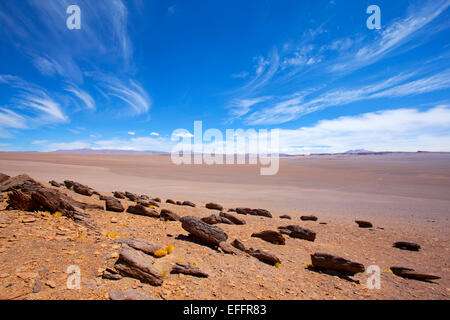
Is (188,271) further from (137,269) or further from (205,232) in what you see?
(205,232)

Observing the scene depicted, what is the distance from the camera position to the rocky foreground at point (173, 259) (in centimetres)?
427

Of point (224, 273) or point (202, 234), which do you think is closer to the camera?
point (224, 273)

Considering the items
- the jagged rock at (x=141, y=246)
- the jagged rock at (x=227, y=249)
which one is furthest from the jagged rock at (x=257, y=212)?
the jagged rock at (x=141, y=246)

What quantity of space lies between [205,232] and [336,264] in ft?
15.2

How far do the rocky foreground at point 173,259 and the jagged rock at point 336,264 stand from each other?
0.03 metres

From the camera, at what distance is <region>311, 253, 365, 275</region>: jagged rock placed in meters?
6.53

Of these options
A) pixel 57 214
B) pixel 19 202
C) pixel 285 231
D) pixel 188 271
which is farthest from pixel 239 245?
pixel 19 202

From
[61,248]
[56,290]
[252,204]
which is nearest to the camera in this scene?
[56,290]

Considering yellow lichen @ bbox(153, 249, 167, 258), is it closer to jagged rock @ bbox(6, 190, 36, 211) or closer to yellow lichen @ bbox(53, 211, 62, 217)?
yellow lichen @ bbox(53, 211, 62, 217)

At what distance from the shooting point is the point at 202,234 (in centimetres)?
767

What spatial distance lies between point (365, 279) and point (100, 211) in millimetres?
11223
